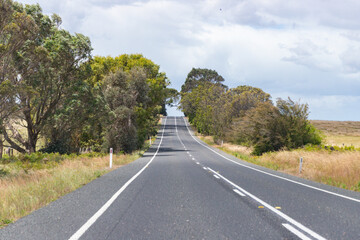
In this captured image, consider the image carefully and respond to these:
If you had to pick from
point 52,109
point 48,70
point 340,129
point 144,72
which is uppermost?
point 144,72

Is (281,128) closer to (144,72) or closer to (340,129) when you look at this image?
(144,72)

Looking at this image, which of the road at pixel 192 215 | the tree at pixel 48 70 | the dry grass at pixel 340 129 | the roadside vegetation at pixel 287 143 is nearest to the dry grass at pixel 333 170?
the roadside vegetation at pixel 287 143

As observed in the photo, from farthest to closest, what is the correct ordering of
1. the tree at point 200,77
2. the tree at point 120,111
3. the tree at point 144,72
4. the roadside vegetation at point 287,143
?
1. the tree at point 200,77
2. the tree at point 144,72
3. the tree at point 120,111
4. the roadside vegetation at point 287,143

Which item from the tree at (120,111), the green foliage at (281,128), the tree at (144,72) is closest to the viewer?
the green foliage at (281,128)

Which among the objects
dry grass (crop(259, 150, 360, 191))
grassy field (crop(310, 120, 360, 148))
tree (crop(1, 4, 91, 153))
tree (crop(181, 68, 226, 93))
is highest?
tree (crop(181, 68, 226, 93))

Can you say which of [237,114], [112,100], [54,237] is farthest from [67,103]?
[237,114]

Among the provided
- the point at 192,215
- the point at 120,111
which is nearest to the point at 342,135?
the point at 120,111

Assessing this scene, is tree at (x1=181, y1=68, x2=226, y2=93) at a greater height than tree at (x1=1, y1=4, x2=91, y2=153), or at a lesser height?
greater

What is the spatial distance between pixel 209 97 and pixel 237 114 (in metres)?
18.9

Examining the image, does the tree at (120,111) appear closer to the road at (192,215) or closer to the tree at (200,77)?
the road at (192,215)

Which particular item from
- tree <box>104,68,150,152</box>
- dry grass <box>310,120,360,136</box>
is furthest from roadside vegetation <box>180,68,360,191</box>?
dry grass <box>310,120,360,136</box>

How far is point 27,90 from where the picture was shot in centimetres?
1670

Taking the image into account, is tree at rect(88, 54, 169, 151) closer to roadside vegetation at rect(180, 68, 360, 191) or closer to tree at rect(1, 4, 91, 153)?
roadside vegetation at rect(180, 68, 360, 191)

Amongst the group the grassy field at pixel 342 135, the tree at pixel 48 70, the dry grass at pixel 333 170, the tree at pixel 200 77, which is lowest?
the dry grass at pixel 333 170
